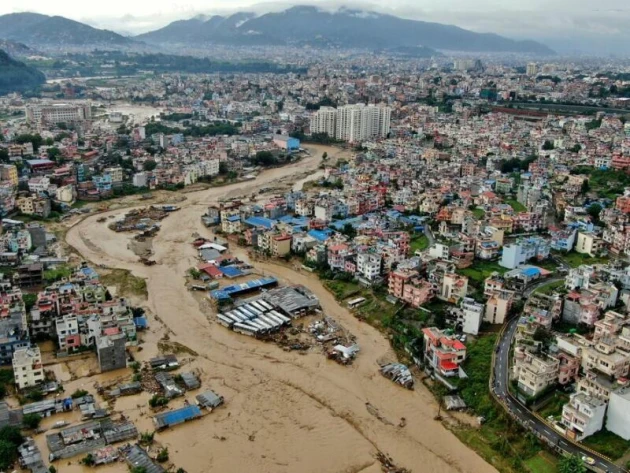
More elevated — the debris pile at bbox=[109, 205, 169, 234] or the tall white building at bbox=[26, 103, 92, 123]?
the tall white building at bbox=[26, 103, 92, 123]

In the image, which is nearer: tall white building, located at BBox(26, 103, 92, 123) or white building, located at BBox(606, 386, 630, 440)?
white building, located at BBox(606, 386, 630, 440)

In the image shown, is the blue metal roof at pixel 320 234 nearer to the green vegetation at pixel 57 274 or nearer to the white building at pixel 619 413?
the green vegetation at pixel 57 274

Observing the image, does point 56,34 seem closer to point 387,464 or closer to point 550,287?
point 550,287

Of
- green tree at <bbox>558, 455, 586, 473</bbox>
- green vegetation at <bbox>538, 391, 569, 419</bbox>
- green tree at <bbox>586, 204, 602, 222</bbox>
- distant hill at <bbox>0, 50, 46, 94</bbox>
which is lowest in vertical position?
green vegetation at <bbox>538, 391, 569, 419</bbox>

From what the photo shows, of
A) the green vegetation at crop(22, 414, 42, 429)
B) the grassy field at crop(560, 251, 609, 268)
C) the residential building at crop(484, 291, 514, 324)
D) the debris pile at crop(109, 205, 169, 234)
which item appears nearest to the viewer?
the green vegetation at crop(22, 414, 42, 429)

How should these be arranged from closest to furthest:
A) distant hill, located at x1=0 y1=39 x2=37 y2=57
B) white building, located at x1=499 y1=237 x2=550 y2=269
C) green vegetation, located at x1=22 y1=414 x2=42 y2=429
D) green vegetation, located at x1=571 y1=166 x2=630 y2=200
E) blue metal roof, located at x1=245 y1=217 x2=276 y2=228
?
1. green vegetation, located at x1=22 y1=414 x2=42 y2=429
2. white building, located at x1=499 y1=237 x2=550 y2=269
3. blue metal roof, located at x1=245 y1=217 x2=276 y2=228
4. green vegetation, located at x1=571 y1=166 x2=630 y2=200
5. distant hill, located at x1=0 y1=39 x2=37 y2=57

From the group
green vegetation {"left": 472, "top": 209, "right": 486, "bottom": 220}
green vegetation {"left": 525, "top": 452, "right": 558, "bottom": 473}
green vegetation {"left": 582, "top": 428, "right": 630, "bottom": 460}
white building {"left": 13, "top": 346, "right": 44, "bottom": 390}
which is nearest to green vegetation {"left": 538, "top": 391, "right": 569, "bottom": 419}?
green vegetation {"left": 582, "top": 428, "right": 630, "bottom": 460}

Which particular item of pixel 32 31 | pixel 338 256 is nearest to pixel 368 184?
pixel 338 256

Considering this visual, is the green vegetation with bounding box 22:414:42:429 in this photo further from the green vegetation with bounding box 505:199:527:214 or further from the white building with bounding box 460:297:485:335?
the green vegetation with bounding box 505:199:527:214

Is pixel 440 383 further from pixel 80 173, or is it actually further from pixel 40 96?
pixel 40 96
